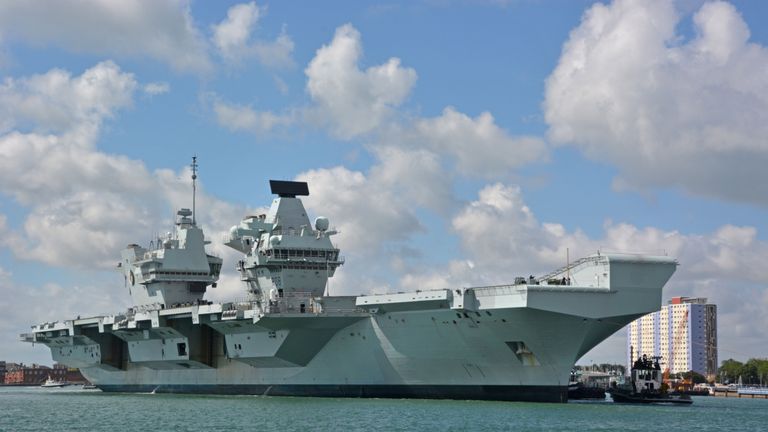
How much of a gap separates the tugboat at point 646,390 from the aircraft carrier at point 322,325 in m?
10.7

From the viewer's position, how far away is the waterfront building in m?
120

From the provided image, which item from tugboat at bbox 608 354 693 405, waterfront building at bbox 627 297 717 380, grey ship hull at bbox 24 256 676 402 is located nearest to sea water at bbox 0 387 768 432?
grey ship hull at bbox 24 256 676 402

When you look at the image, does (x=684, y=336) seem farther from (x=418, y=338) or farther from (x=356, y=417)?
(x=356, y=417)

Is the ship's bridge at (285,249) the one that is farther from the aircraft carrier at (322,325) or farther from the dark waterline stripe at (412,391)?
the dark waterline stripe at (412,391)

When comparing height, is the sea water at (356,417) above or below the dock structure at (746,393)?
above

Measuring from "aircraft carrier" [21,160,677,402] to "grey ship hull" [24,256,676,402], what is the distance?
47mm

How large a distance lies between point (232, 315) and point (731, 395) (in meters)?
56.8

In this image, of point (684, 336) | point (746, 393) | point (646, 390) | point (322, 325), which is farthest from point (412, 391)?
point (684, 336)

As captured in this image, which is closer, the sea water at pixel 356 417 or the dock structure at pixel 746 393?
the sea water at pixel 356 417

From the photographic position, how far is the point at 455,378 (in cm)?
3612

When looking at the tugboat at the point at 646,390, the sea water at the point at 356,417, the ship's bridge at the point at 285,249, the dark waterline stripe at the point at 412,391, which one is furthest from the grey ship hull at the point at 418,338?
the tugboat at the point at 646,390

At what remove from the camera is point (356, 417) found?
3036cm

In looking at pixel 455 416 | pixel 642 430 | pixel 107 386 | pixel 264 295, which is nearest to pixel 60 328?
pixel 107 386

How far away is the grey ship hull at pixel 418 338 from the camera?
3322 cm
